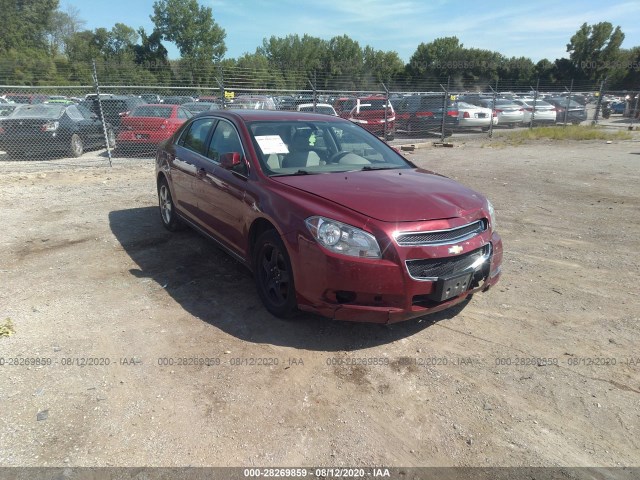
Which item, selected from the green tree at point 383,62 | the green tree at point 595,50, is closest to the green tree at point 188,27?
the green tree at point 383,62

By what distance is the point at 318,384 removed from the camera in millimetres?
3012

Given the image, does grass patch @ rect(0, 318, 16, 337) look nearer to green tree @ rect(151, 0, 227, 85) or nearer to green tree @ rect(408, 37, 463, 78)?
green tree @ rect(408, 37, 463, 78)

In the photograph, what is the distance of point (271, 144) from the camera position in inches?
166

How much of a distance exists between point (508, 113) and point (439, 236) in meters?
21.8

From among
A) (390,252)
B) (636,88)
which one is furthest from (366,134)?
(636,88)

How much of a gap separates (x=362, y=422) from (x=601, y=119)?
A: 114 feet

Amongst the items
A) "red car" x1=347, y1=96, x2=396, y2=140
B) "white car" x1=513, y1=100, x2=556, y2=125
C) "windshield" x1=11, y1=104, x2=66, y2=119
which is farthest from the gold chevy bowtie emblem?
"white car" x1=513, y1=100, x2=556, y2=125

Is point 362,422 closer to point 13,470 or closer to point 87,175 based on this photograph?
point 13,470

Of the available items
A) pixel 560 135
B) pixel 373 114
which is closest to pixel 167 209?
pixel 373 114

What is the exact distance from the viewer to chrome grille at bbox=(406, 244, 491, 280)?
315 centimetres

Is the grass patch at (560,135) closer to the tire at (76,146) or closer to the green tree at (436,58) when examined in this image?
the tire at (76,146)

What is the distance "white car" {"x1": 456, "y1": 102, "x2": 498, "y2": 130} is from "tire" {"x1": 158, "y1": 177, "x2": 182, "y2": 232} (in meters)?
16.2

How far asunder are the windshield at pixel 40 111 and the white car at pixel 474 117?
48.9 feet

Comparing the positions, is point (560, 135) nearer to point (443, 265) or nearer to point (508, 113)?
point (508, 113)
